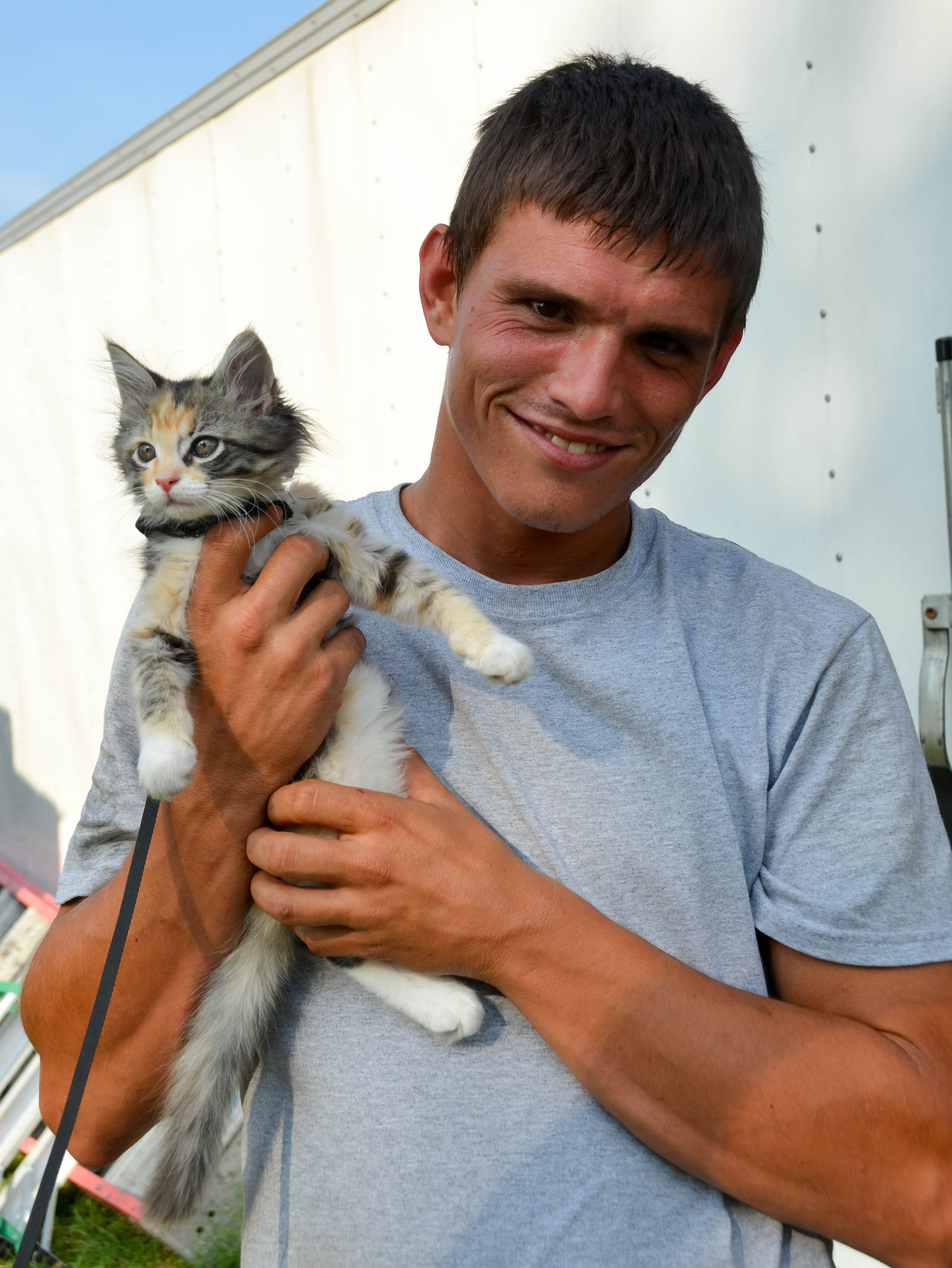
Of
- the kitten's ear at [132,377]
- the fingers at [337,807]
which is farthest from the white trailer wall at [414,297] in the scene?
the fingers at [337,807]

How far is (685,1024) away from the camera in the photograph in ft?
3.95

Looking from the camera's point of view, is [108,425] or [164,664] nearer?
[164,664]

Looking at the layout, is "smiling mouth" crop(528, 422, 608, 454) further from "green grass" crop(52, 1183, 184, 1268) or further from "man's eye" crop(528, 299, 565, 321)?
"green grass" crop(52, 1183, 184, 1268)

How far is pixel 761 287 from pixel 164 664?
6.36 ft

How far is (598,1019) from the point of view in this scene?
121 centimetres

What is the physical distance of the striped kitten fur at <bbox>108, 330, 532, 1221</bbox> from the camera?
1.38 m

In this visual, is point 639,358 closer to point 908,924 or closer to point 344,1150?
point 908,924

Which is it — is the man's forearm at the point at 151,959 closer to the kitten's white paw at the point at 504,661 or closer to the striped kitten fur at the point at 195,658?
the striped kitten fur at the point at 195,658

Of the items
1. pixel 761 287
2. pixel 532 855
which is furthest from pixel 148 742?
pixel 761 287

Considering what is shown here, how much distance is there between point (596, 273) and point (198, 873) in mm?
1071

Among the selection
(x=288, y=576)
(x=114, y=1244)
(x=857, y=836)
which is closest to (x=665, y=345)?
(x=288, y=576)

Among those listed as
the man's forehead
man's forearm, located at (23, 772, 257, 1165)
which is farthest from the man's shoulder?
man's forearm, located at (23, 772, 257, 1165)

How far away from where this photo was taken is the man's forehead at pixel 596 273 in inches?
52.0

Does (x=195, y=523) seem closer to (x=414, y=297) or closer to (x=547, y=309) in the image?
(x=547, y=309)
